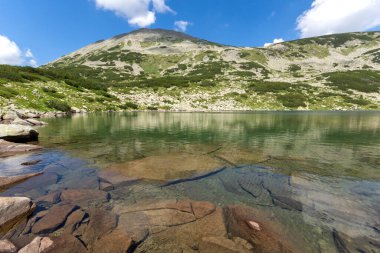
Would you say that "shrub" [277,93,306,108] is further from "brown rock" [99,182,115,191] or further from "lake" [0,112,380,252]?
"brown rock" [99,182,115,191]

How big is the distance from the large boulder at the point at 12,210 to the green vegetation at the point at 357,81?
149 m

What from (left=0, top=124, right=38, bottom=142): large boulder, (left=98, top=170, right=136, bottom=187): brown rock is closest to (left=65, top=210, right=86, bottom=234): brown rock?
(left=98, top=170, right=136, bottom=187): brown rock

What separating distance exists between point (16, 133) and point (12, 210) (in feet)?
63.9

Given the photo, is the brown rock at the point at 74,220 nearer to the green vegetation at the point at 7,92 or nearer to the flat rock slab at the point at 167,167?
the flat rock slab at the point at 167,167

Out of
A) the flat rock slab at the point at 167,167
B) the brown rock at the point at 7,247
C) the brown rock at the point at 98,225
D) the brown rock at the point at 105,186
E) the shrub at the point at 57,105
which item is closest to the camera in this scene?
the brown rock at the point at 7,247

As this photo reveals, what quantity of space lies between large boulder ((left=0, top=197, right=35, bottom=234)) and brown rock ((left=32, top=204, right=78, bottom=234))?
71cm

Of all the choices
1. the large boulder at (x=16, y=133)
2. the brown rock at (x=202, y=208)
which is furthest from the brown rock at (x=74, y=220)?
the large boulder at (x=16, y=133)

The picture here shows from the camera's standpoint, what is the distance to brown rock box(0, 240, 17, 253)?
636 cm

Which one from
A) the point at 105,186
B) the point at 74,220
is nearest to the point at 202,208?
the point at 74,220

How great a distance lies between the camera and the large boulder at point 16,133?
23062 mm

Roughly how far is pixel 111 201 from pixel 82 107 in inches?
2946

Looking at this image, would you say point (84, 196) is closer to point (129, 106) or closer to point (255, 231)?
→ point (255, 231)

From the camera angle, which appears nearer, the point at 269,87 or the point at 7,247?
the point at 7,247

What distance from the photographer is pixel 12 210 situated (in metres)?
8.18
